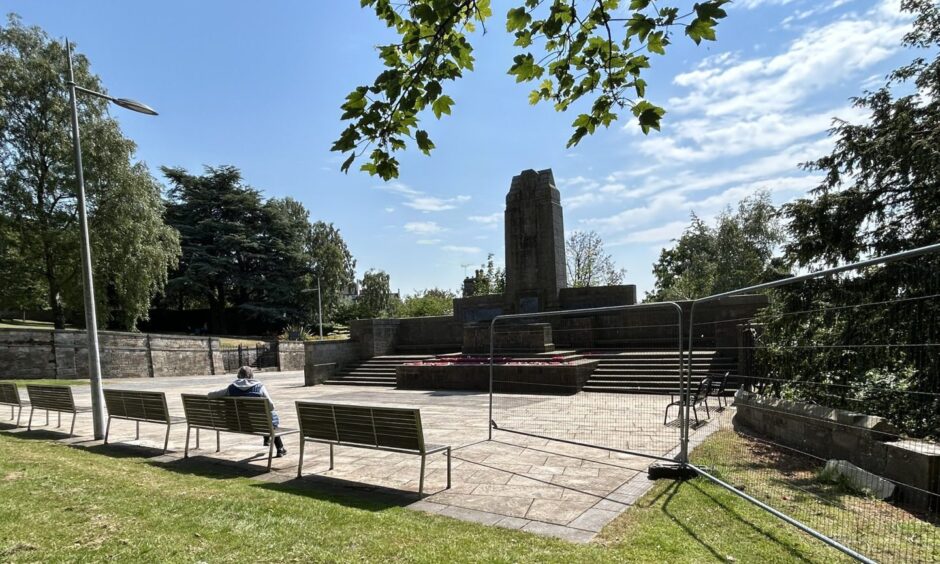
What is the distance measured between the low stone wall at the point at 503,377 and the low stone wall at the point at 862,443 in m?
5.02

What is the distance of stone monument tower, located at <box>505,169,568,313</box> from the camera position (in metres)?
20.1

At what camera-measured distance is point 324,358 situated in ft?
61.8

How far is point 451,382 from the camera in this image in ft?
48.9

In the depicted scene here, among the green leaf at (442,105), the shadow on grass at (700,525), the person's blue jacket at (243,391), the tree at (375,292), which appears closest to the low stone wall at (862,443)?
the shadow on grass at (700,525)

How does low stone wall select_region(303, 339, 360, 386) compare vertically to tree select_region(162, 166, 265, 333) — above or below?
below

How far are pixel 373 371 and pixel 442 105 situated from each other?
15744mm

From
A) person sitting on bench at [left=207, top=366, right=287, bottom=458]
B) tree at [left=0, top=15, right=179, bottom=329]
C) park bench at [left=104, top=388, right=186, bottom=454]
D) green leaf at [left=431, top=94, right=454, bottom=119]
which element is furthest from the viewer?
tree at [left=0, top=15, right=179, bottom=329]

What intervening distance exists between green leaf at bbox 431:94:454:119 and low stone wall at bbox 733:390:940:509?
4.25 meters

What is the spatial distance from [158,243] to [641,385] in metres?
28.3

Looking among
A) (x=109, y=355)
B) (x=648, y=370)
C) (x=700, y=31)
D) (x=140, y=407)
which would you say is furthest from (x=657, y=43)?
(x=109, y=355)

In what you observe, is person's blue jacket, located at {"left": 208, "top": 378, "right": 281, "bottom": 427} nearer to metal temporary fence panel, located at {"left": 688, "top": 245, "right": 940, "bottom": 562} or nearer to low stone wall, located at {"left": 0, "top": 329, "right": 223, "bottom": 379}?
metal temporary fence panel, located at {"left": 688, "top": 245, "right": 940, "bottom": 562}

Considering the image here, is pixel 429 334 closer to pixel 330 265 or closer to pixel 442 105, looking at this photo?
pixel 442 105

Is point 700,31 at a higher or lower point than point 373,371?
higher

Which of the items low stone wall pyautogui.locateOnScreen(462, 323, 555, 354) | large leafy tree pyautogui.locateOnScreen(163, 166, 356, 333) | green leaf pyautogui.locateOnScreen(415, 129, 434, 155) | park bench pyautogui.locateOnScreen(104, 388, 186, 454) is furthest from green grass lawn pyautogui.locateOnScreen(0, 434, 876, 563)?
large leafy tree pyautogui.locateOnScreen(163, 166, 356, 333)
